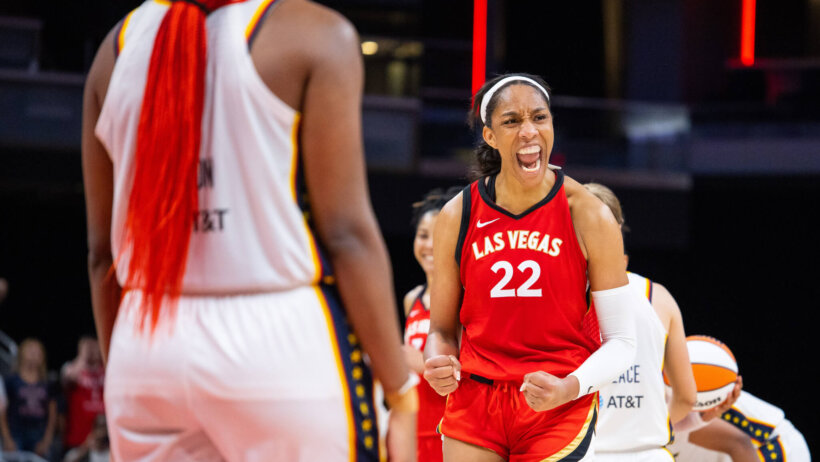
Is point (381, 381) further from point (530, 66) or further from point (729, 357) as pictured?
point (530, 66)

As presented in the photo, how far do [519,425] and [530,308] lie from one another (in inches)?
14.2

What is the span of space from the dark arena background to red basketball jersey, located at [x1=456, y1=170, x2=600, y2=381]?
760 centimetres

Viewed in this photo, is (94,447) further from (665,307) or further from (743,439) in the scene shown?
(665,307)

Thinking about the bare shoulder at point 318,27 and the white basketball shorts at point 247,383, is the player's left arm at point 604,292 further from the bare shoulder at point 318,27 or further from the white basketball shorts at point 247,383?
the bare shoulder at point 318,27

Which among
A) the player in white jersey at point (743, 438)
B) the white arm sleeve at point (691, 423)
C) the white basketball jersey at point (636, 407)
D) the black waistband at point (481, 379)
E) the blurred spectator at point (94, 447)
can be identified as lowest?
the blurred spectator at point (94, 447)

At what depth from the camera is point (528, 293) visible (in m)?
3.00

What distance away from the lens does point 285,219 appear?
1775mm

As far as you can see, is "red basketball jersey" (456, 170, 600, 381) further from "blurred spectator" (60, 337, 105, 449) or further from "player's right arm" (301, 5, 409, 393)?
"blurred spectator" (60, 337, 105, 449)

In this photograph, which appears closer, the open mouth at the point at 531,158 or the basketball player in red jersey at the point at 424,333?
the open mouth at the point at 531,158

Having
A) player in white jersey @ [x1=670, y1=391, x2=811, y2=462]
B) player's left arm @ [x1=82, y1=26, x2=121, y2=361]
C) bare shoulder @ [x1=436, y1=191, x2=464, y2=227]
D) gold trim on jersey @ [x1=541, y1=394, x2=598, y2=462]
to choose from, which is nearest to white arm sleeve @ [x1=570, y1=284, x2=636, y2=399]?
gold trim on jersey @ [x1=541, y1=394, x2=598, y2=462]

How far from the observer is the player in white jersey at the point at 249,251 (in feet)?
5.69

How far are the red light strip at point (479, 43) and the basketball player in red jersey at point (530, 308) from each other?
52 cm

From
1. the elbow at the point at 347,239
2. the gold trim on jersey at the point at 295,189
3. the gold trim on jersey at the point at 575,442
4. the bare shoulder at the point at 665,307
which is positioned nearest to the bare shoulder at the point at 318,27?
the gold trim on jersey at the point at 295,189

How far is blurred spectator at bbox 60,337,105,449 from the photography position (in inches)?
380
